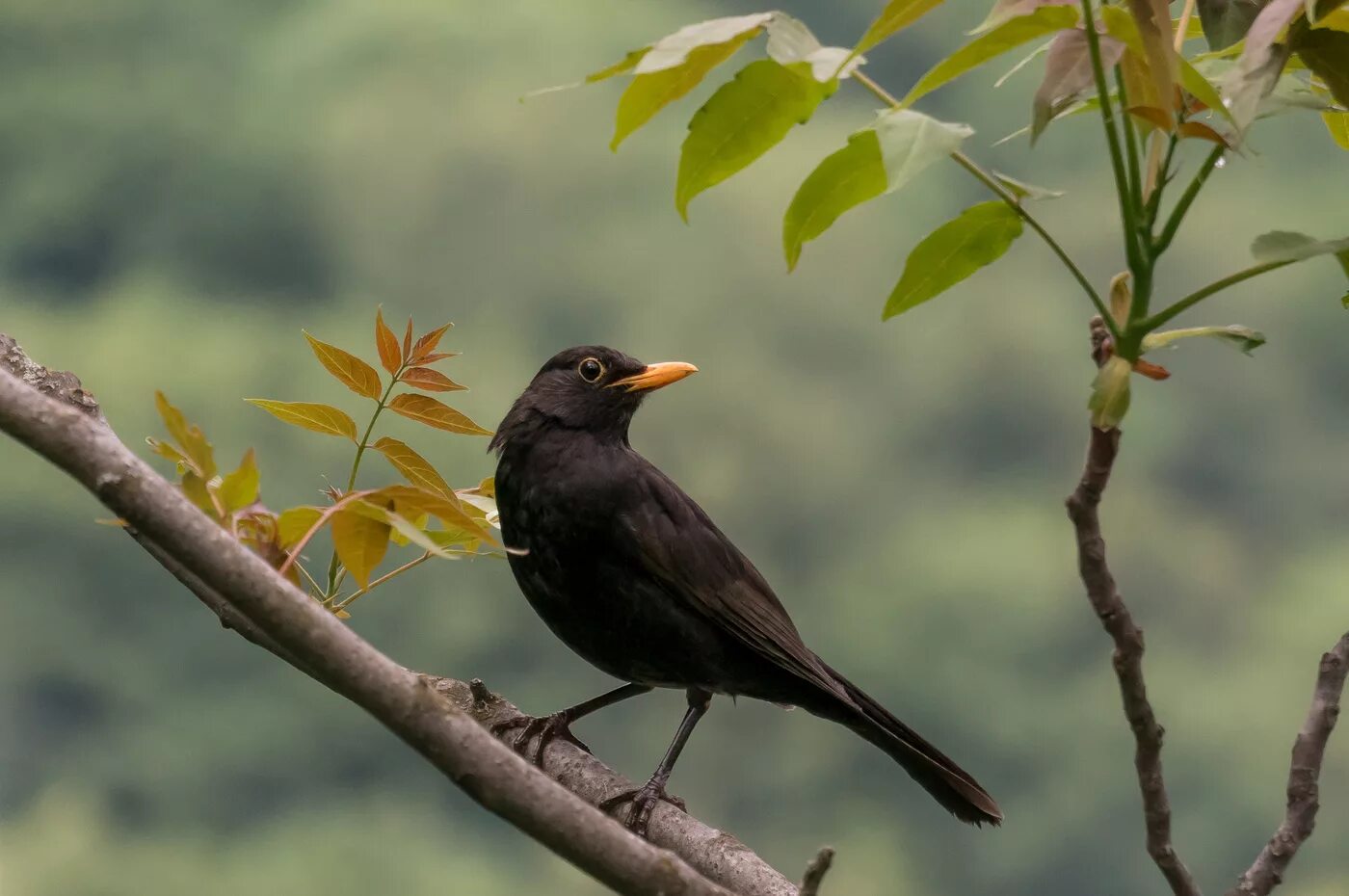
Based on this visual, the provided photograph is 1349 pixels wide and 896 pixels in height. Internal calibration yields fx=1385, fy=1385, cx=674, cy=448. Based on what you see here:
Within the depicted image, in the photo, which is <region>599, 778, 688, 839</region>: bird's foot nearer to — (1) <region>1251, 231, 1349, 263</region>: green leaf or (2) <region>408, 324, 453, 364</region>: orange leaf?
(2) <region>408, 324, 453, 364</region>: orange leaf

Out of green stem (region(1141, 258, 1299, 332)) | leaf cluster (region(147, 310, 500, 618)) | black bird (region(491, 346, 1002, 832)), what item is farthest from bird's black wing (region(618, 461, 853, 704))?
green stem (region(1141, 258, 1299, 332))

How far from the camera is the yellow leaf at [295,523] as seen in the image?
1.30 metres

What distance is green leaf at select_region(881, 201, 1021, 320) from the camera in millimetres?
1263

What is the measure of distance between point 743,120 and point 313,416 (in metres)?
0.71

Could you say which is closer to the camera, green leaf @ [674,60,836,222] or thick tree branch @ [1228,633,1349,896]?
green leaf @ [674,60,836,222]

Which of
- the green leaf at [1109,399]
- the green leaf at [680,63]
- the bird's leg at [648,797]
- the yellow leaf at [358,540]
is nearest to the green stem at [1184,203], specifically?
the green leaf at [1109,399]

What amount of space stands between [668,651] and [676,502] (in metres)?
0.28

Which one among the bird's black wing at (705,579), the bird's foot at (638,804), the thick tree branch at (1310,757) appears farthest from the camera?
the bird's black wing at (705,579)

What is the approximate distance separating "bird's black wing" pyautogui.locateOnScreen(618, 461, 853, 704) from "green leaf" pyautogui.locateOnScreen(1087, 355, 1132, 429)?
134 cm

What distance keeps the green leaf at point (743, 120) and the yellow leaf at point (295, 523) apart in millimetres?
451

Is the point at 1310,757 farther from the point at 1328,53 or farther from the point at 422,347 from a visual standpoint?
the point at 422,347

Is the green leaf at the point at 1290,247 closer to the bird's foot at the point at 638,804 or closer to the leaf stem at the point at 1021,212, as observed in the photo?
the leaf stem at the point at 1021,212

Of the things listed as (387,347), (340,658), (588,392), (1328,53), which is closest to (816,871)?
(340,658)

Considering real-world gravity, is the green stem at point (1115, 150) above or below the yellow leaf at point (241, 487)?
above
